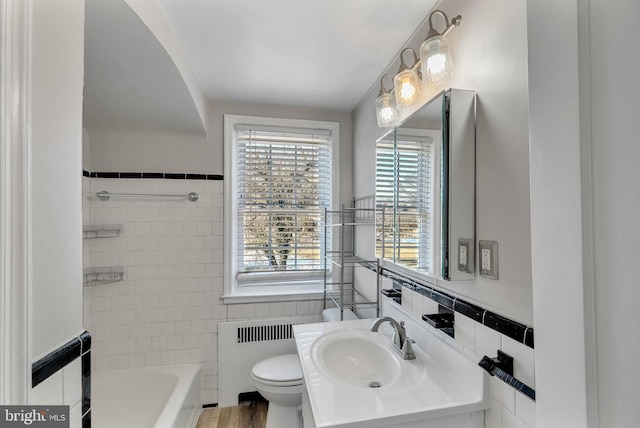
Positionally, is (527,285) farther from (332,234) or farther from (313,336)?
(332,234)

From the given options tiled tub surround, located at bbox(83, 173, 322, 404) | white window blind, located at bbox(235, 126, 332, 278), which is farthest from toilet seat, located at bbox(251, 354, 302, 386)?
white window blind, located at bbox(235, 126, 332, 278)

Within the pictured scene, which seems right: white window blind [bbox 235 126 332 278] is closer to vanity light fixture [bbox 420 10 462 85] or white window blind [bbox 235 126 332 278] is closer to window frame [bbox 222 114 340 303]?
window frame [bbox 222 114 340 303]

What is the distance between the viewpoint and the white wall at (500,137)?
822 mm

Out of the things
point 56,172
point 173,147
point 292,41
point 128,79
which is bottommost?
point 56,172

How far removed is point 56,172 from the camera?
2.14 feet

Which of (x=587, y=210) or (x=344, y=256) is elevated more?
(x=587, y=210)

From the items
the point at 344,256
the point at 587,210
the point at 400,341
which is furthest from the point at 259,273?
the point at 587,210

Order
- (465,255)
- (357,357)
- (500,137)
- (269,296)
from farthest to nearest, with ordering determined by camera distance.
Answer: (269,296) < (357,357) < (465,255) < (500,137)

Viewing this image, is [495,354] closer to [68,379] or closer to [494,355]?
[494,355]

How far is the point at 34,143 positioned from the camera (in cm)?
59

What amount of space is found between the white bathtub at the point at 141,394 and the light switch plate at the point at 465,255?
186 cm

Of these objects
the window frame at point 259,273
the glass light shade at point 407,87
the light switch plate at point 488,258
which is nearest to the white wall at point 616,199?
the light switch plate at point 488,258

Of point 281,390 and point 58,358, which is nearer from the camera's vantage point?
point 58,358

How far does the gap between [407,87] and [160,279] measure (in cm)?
213
